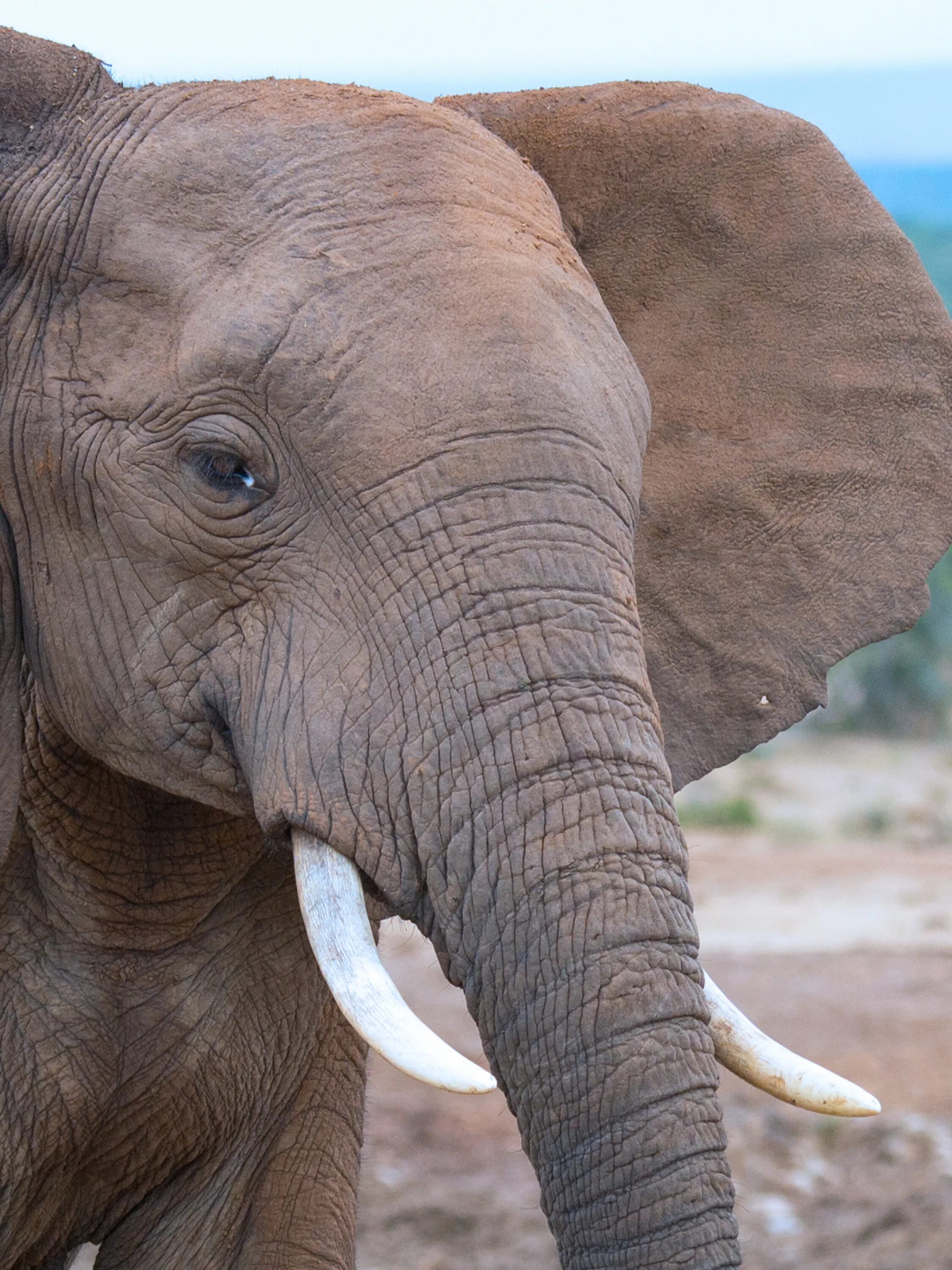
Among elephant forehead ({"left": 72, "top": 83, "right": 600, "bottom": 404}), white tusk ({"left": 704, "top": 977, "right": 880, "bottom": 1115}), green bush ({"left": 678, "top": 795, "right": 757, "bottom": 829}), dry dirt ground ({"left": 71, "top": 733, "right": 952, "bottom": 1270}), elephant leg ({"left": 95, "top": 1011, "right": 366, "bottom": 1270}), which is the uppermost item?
elephant forehead ({"left": 72, "top": 83, "right": 600, "bottom": 404})

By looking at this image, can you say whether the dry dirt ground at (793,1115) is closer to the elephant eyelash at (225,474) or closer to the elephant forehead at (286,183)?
the elephant eyelash at (225,474)

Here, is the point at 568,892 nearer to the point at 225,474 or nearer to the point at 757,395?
the point at 225,474

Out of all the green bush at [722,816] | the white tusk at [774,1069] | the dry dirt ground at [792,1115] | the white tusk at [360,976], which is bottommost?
the green bush at [722,816]

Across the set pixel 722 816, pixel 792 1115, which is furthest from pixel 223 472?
pixel 722 816

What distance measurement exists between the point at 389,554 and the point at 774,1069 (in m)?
0.77

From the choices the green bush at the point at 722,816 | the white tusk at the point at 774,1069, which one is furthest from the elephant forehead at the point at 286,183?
the green bush at the point at 722,816

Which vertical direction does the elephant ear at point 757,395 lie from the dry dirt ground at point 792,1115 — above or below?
above

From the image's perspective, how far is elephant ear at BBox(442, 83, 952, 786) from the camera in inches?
125

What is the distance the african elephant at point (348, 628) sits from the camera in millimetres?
2230

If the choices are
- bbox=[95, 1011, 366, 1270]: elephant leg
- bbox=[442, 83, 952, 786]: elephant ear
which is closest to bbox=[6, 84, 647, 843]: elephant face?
bbox=[442, 83, 952, 786]: elephant ear

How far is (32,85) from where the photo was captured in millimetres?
2635

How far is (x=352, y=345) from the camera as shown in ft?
7.68

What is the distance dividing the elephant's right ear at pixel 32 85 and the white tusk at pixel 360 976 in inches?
40.8

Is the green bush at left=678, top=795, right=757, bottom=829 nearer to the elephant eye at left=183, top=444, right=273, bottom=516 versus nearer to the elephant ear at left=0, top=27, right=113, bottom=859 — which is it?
the elephant ear at left=0, top=27, right=113, bottom=859
